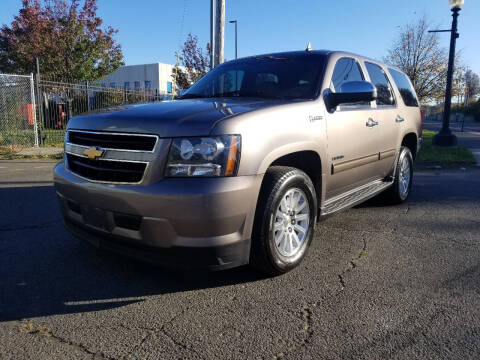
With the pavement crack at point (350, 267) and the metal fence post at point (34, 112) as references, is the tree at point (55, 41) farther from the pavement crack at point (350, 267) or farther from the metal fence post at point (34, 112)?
the pavement crack at point (350, 267)

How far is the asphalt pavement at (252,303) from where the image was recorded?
203 cm

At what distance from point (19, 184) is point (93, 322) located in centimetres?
506

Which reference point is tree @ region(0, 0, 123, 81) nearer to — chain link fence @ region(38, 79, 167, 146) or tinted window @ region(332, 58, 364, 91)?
chain link fence @ region(38, 79, 167, 146)

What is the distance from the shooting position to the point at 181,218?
2.26 meters

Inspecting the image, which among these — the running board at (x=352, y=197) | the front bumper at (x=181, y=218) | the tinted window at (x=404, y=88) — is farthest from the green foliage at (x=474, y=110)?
the front bumper at (x=181, y=218)

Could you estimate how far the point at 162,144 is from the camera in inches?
92.4

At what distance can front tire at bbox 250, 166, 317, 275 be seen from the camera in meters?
2.58

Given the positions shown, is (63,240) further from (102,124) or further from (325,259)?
(325,259)

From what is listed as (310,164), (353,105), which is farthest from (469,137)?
(310,164)

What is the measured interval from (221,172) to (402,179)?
365cm

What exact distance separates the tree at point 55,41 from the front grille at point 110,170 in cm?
2033

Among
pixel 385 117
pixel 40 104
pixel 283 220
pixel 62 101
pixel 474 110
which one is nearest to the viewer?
pixel 283 220

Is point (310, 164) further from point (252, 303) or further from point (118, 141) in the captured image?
point (118, 141)

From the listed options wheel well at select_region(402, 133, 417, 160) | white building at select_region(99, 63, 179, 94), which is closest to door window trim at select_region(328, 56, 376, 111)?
wheel well at select_region(402, 133, 417, 160)
